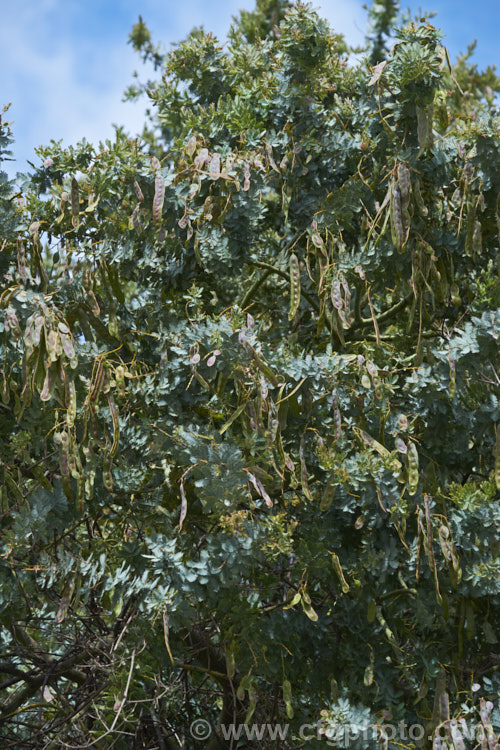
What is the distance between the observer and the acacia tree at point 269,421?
9.55 ft

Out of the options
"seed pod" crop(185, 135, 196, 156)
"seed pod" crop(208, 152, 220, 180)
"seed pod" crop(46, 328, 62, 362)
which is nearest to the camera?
"seed pod" crop(46, 328, 62, 362)

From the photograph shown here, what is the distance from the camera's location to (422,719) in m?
3.18

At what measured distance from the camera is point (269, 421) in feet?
9.40

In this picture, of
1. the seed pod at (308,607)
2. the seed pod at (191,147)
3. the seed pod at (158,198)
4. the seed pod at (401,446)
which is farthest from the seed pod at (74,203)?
the seed pod at (308,607)

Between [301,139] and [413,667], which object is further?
[301,139]

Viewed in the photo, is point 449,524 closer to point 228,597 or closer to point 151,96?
point 228,597

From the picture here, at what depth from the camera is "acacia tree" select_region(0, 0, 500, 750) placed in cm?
291

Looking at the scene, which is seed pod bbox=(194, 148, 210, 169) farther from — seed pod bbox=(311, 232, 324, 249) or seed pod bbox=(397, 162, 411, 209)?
seed pod bbox=(397, 162, 411, 209)

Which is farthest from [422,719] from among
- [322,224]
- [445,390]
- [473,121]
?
[473,121]

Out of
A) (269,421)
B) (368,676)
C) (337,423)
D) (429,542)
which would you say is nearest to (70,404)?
(269,421)

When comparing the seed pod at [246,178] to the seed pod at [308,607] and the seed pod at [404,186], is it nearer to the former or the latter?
the seed pod at [404,186]

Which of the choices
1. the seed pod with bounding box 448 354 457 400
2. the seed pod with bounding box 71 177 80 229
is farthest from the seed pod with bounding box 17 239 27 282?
the seed pod with bounding box 448 354 457 400

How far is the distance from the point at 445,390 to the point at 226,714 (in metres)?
1.64

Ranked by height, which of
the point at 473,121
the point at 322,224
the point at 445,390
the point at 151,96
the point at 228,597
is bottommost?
the point at 228,597
